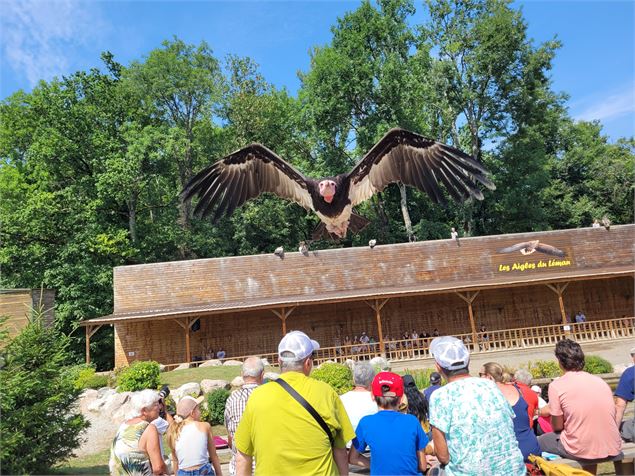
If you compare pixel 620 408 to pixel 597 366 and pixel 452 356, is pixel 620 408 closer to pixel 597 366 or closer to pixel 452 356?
pixel 452 356

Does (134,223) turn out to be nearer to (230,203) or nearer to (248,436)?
(230,203)

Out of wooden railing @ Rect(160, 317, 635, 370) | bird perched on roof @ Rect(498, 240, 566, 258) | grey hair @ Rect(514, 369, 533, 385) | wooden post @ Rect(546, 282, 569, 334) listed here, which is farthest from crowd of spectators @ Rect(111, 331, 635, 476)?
bird perched on roof @ Rect(498, 240, 566, 258)

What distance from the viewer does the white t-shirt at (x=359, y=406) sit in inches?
123

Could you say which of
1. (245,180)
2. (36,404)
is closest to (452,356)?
(245,180)

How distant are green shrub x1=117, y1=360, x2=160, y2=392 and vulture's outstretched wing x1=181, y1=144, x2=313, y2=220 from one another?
7111 mm

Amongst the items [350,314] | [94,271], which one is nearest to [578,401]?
[350,314]

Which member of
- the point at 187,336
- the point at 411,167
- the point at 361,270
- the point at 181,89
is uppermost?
the point at 181,89

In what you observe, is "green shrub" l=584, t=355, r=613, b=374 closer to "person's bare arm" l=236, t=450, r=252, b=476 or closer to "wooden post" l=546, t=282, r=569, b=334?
"wooden post" l=546, t=282, r=569, b=334

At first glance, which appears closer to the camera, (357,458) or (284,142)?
(357,458)

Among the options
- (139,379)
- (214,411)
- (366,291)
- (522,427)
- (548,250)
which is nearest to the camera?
(522,427)

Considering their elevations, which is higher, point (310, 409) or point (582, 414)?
point (310, 409)

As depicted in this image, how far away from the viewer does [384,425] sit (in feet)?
8.45

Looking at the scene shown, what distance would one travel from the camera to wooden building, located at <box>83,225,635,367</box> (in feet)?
62.0

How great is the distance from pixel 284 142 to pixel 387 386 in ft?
98.2
